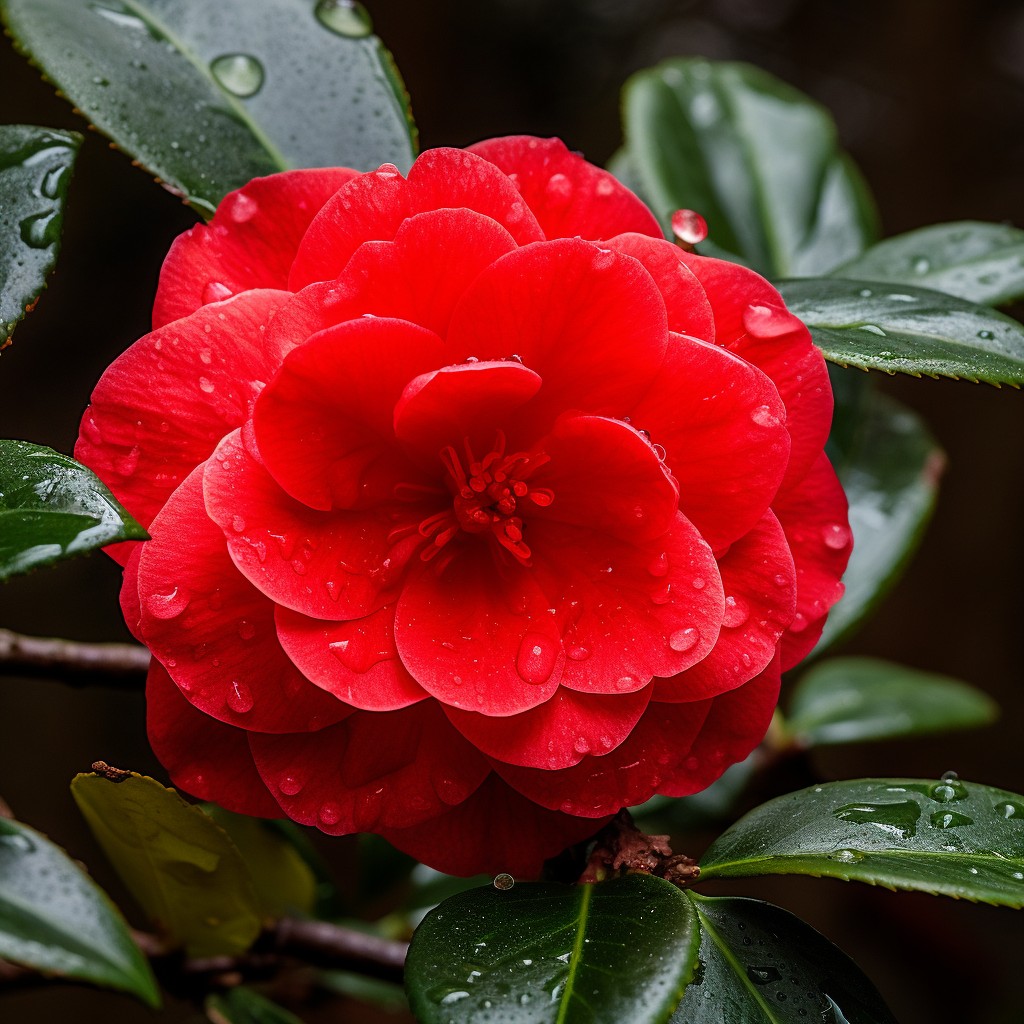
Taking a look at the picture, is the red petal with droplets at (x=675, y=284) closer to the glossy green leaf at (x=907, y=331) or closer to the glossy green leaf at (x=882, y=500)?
the glossy green leaf at (x=907, y=331)

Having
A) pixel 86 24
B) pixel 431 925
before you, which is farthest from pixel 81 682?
pixel 86 24

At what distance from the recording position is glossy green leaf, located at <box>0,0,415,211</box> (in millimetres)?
665

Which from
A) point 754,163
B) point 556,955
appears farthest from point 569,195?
point 754,163

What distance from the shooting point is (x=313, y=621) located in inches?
19.7

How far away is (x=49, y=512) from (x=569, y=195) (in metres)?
0.32

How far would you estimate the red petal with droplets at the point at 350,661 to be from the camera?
482 mm

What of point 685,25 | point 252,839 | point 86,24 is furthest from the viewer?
point 685,25

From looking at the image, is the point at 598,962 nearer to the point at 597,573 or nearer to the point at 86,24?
the point at 597,573

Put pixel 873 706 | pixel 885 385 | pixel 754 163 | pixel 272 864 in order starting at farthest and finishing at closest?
pixel 885 385 → pixel 873 706 → pixel 754 163 → pixel 272 864

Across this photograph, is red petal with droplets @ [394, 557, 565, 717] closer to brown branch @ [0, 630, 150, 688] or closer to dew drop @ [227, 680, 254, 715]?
dew drop @ [227, 680, 254, 715]

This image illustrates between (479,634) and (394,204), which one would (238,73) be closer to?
(394,204)

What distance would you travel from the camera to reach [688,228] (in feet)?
2.05

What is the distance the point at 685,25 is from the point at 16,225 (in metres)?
1.98

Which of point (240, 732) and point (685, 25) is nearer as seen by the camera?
point (240, 732)
